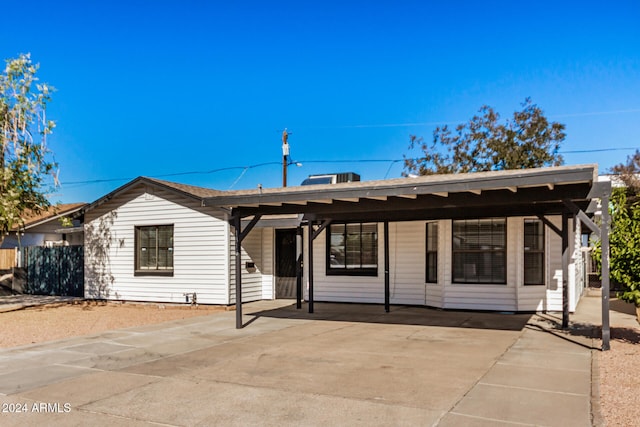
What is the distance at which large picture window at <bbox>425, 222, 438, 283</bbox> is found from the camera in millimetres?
13719

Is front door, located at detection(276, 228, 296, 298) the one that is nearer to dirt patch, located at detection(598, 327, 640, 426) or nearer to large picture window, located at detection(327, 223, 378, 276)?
large picture window, located at detection(327, 223, 378, 276)

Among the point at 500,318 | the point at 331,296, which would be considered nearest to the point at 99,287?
the point at 331,296

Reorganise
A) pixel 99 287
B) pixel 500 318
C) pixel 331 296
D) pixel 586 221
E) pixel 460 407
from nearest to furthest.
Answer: pixel 460 407 < pixel 586 221 < pixel 500 318 < pixel 331 296 < pixel 99 287

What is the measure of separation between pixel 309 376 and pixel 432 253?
788cm

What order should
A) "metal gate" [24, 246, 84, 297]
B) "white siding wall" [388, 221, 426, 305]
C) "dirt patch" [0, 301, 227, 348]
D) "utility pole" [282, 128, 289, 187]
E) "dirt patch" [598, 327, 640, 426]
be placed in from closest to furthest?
"dirt patch" [598, 327, 640, 426]
"dirt patch" [0, 301, 227, 348]
"white siding wall" [388, 221, 426, 305]
"metal gate" [24, 246, 84, 297]
"utility pole" [282, 128, 289, 187]

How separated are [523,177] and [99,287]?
1351 cm

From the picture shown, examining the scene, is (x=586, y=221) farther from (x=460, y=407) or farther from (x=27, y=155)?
(x=27, y=155)

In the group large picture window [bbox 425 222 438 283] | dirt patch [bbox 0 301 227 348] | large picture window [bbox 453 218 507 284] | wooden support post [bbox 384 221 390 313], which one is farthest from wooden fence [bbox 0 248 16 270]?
large picture window [bbox 453 218 507 284]

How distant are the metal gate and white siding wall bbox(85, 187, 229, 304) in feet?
3.15

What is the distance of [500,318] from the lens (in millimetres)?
11883

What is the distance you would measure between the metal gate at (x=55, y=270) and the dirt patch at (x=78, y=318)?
63.5 inches

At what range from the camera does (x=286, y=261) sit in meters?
16.0

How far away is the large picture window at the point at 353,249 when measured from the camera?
582 inches

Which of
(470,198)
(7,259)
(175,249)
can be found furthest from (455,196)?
(7,259)
